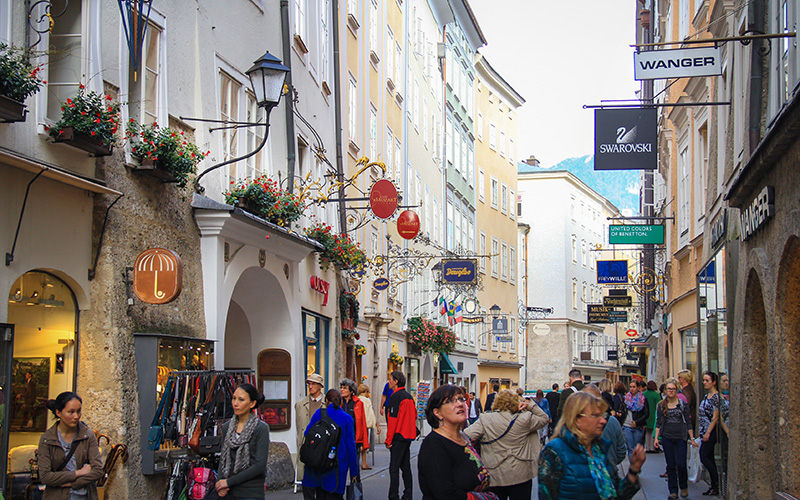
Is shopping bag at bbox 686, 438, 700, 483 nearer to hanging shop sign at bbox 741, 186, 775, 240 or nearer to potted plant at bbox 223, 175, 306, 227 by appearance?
hanging shop sign at bbox 741, 186, 775, 240

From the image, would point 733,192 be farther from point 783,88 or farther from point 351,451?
point 351,451

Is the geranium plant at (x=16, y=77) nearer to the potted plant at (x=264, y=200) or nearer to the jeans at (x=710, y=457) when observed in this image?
the potted plant at (x=264, y=200)

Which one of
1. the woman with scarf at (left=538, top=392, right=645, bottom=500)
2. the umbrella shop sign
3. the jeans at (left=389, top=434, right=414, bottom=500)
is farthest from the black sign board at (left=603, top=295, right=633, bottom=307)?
the woman with scarf at (left=538, top=392, right=645, bottom=500)

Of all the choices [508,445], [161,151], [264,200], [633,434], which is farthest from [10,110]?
[633,434]

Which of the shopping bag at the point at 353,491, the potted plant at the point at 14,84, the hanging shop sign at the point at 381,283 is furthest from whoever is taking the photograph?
the hanging shop sign at the point at 381,283

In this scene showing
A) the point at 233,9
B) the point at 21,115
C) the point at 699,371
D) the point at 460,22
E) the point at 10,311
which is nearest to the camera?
the point at 21,115

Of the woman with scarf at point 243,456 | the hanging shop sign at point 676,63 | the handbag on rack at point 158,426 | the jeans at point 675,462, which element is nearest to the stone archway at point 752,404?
the jeans at point 675,462

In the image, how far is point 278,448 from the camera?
51.0ft

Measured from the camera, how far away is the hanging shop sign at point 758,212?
32.8 feet

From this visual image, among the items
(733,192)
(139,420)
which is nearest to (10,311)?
(139,420)

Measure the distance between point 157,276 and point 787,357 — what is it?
645cm

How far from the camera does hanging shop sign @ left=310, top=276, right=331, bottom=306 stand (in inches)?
731

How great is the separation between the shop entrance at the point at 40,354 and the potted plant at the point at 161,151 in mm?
1760

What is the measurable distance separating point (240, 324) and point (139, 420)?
6.05 metres
